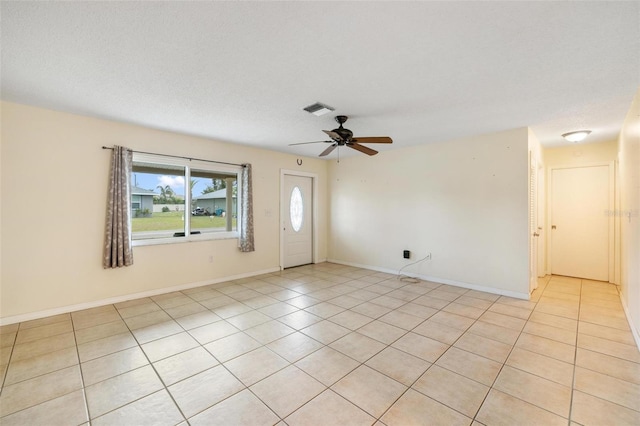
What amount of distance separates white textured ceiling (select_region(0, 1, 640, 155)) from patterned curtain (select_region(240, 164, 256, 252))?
1.66m

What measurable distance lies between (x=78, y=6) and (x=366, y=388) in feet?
10.4

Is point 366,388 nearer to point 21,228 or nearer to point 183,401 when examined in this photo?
point 183,401

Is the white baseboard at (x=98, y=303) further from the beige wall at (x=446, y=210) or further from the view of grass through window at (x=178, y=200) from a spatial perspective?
the beige wall at (x=446, y=210)

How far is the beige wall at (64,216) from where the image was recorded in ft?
10.4

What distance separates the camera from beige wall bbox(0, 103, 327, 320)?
3.17m

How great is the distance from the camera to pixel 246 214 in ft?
17.0

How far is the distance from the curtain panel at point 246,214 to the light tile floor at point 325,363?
1.40 m

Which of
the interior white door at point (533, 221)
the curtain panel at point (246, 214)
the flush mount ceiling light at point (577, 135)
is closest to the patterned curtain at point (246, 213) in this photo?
the curtain panel at point (246, 214)

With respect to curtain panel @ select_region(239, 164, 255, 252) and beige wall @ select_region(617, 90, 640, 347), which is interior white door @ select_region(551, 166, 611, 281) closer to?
beige wall @ select_region(617, 90, 640, 347)

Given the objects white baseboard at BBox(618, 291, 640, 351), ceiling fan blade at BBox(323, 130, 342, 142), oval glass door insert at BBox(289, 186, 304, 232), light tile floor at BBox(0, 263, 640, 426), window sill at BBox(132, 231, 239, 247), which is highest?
ceiling fan blade at BBox(323, 130, 342, 142)

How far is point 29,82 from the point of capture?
2633 mm

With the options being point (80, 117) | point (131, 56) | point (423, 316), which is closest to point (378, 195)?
point (423, 316)

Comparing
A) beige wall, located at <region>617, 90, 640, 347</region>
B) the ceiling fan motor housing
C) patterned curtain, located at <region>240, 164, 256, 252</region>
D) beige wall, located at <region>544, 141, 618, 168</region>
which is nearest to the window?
patterned curtain, located at <region>240, 164, 256, 252</region>

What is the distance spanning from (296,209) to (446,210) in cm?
319
